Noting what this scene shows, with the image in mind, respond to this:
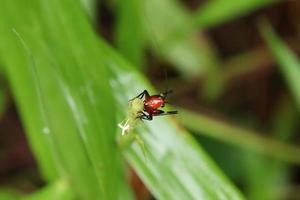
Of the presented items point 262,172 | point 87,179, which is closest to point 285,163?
point 262,172

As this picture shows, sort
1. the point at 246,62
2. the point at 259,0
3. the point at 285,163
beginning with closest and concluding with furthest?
1. the point at 259,0
2. the point at 285,163
3. the point at 246,62

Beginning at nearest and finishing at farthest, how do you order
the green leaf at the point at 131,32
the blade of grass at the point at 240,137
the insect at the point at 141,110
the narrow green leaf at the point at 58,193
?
the insect at the point at 141,110, the narrow green leaf at the point at 58,193, the green leaf at the point at 131,32, the blade of grass at the point at 240,137

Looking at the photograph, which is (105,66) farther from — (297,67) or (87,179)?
(297,67)

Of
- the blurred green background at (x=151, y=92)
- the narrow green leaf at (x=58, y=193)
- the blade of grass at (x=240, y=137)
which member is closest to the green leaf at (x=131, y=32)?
the blurred green background at (x=151, y=92)

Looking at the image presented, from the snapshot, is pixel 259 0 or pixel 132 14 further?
pixel 259 0

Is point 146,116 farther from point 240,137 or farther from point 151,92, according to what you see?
point 240,137

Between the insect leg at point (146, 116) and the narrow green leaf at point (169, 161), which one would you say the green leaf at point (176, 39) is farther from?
the insect leg at point (146, 116)

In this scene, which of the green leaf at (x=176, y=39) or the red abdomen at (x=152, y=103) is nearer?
the red abdomen at (x=152, y=103)
